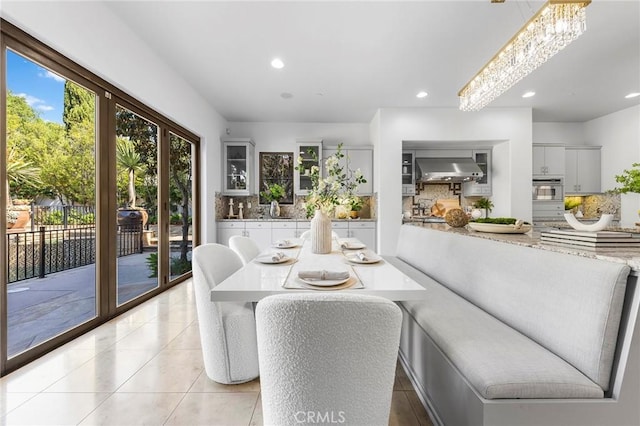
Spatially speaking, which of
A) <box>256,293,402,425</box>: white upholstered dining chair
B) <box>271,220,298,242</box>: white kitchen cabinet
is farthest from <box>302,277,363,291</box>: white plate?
<box>271,220,298,242</box>: white kitchen cabinet

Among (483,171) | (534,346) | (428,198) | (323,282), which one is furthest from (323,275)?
(483,171)

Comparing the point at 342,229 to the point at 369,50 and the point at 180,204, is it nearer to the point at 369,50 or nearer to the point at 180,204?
the point at 180,204

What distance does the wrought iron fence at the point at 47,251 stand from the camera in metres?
1.90

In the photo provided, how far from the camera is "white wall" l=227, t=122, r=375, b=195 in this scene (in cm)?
560

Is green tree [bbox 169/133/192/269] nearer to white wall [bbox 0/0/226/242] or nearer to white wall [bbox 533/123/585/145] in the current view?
white wall [bbox 0/0/226/242]

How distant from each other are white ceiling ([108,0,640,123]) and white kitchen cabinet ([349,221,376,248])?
1967 mm

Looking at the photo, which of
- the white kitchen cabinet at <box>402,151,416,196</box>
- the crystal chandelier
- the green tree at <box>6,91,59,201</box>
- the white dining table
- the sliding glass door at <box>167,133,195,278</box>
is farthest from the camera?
the white kitchen cabinet at <box>402,151,416,196</box>

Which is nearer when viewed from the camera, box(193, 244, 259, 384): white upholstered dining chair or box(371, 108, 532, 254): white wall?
box(193, 244, 259, 384): white upholstered dining chair

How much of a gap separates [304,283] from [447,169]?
449 centimetres

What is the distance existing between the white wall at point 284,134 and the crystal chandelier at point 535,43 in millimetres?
3134

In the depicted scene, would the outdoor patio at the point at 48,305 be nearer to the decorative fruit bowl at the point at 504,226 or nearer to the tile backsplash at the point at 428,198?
the decorative fruit bowl at the point at 504,226

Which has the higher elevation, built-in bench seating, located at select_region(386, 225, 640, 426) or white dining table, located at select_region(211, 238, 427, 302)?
white dining table, located at select_region(211, 238, 427, 302)

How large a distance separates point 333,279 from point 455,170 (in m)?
4.42

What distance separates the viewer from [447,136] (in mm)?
4762
